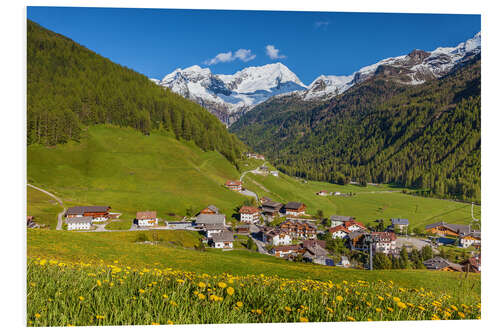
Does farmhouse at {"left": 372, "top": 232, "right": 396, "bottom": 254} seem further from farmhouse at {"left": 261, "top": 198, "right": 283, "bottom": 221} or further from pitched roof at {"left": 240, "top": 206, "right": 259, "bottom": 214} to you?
farmhouse at {"left": 261, "top": 198, "right": 283, "bottom": 221}

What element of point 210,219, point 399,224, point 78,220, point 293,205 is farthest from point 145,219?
point 399,224

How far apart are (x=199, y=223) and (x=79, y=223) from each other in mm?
10124

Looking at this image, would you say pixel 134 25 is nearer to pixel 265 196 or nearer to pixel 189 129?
pixel 265 196

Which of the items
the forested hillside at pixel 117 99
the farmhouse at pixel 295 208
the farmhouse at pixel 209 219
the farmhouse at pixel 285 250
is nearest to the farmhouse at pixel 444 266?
the farmhouse at pixel 285 250

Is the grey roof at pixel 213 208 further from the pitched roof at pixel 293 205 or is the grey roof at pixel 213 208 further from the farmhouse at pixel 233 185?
the pitched roof at pixel 293 205

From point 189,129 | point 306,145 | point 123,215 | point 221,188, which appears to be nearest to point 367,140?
point 306,145

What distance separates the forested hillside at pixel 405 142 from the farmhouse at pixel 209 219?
23.6 m

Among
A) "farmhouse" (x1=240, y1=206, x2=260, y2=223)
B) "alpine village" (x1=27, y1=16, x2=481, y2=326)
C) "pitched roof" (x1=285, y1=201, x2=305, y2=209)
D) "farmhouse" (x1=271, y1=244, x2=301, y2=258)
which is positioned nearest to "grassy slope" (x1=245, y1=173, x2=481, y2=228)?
"alpine village" (x1=27, y1=16, x2=481, y2=326)

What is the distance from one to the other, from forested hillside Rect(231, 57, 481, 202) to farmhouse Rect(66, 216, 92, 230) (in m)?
31.9

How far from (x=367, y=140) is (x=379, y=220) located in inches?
4055

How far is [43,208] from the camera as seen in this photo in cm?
1658

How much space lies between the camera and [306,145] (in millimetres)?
169250

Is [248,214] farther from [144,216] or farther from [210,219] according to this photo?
[144,216]

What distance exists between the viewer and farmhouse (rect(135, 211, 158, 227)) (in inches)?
854
